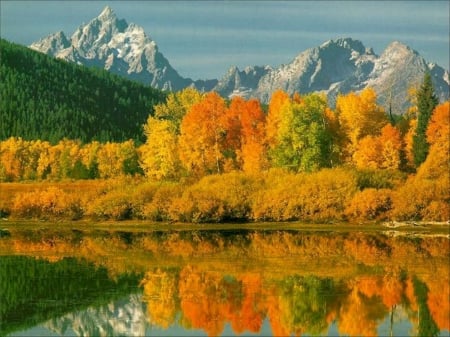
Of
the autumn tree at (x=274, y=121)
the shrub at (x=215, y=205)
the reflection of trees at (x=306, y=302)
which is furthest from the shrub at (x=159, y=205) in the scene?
the reflection of trees at (x=306, y=302)

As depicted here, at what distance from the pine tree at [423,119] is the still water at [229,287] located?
21.2 m

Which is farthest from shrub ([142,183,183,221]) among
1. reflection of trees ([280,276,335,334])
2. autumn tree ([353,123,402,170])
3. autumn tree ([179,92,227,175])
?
reflection of trees ([280,276,335,334])

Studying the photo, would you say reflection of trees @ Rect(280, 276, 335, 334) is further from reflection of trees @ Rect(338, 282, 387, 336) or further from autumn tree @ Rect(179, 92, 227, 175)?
autumn tree @ Rect(179, 92, 227, 175)

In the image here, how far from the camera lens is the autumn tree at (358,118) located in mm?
100188

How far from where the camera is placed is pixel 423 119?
312ft

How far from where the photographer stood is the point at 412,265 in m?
55.0

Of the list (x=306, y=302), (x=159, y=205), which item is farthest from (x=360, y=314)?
(x=159, y=205)

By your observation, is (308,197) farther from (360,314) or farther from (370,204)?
(360,314)

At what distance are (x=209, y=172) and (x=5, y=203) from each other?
77.9 ft

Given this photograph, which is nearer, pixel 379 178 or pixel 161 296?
pixel 161 296

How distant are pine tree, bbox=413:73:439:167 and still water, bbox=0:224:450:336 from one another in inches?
834

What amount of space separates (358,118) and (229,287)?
56.3 metres

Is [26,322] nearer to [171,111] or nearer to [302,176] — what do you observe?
[302,176]

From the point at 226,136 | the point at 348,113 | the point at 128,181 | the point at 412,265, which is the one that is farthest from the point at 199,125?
the point at 412,265
